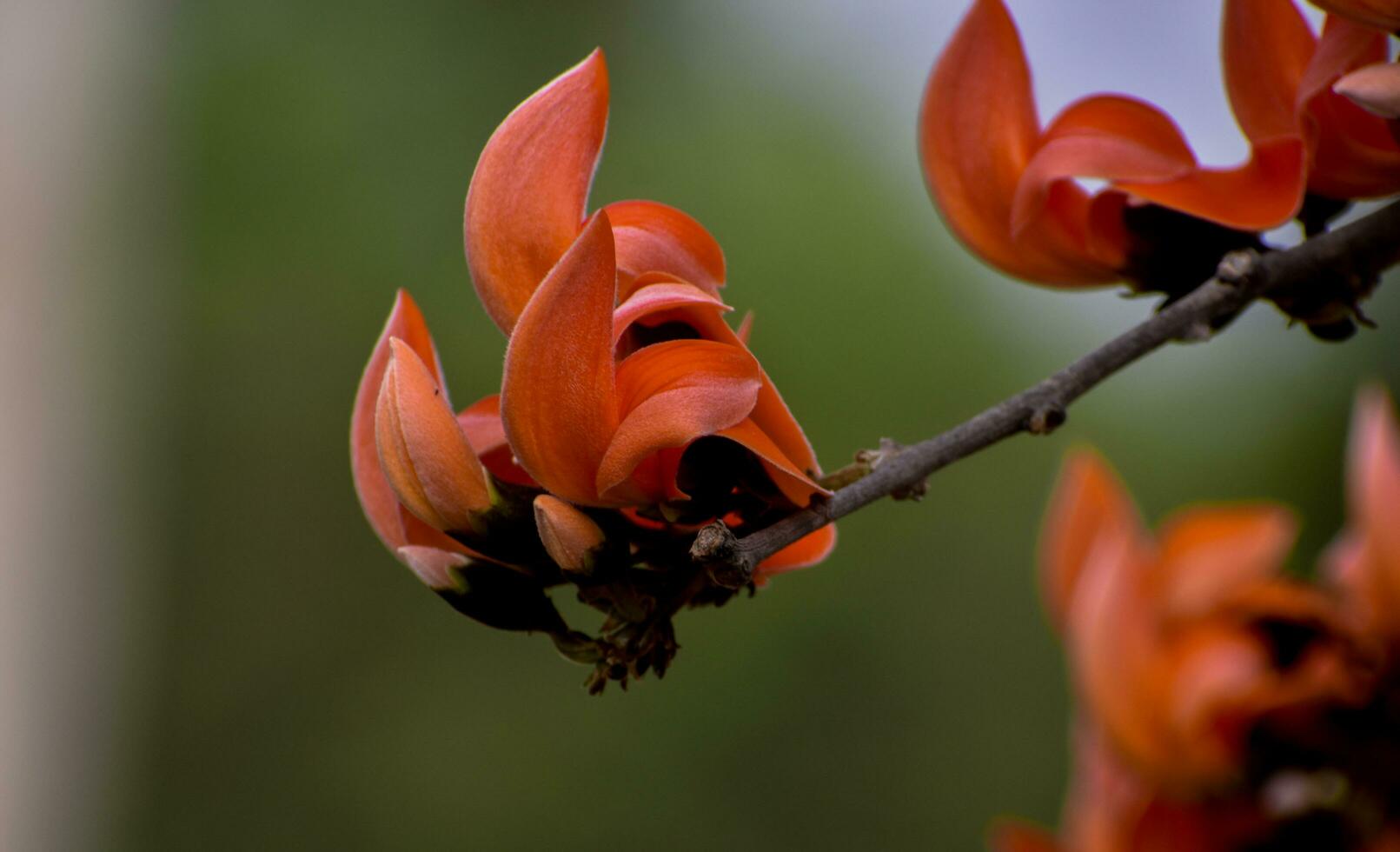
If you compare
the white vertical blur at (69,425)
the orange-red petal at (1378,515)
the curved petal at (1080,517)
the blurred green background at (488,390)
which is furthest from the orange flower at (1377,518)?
the white vertical blur at (69,425)

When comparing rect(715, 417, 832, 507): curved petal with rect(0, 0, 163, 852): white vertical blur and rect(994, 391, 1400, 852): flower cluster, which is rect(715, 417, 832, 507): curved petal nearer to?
rect(994, 391, 1400, 852): flower cluster

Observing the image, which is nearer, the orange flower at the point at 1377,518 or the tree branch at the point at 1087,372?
the tree branch at the point at 1087,372

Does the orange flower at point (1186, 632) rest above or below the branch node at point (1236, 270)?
below

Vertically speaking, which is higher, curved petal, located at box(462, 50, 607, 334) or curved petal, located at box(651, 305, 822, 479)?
curved petal, located at box(462, 50, 607, 334)

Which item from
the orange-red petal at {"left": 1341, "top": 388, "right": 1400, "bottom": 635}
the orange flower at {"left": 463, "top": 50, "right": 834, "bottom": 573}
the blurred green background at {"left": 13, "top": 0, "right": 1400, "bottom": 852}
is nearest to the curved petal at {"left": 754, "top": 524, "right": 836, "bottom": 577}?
the orange flower at {"left": 463, "top": 50, "right": 834, "bottom": 573}

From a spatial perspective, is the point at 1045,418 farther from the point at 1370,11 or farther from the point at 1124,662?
the point at 1124,662

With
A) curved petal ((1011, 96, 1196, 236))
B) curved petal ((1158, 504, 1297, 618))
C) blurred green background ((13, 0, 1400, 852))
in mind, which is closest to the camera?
curved petal ((1011, 96, 1196, 236))

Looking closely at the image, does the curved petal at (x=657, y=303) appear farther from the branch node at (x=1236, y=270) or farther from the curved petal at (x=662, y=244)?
the branch node at (x=1236, y=270)
